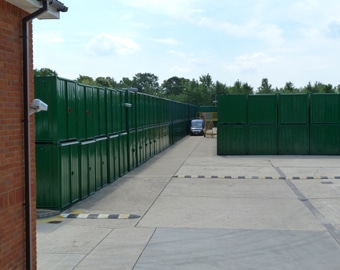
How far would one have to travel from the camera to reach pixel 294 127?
77.0 feet

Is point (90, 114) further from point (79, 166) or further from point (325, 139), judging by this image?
point (325, 139)

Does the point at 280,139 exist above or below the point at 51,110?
below

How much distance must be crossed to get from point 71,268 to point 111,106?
8.80 metres

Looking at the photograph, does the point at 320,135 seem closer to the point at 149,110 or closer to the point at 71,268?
the point at 149,110

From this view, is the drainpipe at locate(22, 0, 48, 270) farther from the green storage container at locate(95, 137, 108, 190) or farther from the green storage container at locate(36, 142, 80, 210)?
the green storage container at locate(95, 137, 108, 190)

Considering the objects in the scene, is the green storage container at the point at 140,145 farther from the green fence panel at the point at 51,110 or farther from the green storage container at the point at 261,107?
the green fence panel at the point at 51,110

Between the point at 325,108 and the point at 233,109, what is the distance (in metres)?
4.66

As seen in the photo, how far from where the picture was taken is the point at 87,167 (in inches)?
491

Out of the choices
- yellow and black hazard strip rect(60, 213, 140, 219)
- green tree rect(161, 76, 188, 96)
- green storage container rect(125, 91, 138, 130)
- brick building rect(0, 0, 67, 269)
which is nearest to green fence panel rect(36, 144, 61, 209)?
yellow and black hazard strip rect(60, 213, 140, 219)

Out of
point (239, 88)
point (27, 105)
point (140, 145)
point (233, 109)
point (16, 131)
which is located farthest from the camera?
point (239, 88)

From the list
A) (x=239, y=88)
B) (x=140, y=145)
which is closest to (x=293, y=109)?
(x=140, y=145)

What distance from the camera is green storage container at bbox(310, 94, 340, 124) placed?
23.2m

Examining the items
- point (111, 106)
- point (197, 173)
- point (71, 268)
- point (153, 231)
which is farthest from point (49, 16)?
point (197, 173)

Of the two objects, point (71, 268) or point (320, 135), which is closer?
point (71, 268)
